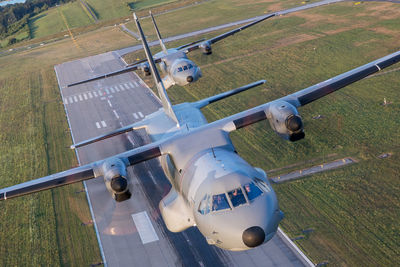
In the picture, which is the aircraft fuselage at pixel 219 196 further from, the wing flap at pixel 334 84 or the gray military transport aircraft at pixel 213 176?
the wing flap at pixel 334 84

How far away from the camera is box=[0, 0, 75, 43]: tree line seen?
127637mm

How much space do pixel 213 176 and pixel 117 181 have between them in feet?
20.4

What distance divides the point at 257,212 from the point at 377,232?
1244 cm

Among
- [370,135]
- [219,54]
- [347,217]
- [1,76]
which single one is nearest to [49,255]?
[347,217]

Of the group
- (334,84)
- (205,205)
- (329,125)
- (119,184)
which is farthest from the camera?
(329,125)

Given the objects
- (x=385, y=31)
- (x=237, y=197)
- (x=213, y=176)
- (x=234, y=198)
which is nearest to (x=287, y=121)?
(x=213, y=176)

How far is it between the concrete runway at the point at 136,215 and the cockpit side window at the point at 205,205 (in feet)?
24.8

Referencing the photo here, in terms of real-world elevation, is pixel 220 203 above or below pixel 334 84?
below

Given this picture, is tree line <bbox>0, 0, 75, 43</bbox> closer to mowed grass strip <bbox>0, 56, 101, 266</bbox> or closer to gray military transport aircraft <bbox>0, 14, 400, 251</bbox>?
mowed grass strip <bbox>0, 56, 101, 266</bbox>

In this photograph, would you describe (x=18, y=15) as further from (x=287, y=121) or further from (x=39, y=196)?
(x=287, y=121)

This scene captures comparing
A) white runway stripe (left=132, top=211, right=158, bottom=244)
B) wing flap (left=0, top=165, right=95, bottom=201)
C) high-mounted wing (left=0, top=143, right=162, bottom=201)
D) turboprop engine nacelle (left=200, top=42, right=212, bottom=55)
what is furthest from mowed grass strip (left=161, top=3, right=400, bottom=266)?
wing flap (left=0, top=165, right=95, bottom=201)

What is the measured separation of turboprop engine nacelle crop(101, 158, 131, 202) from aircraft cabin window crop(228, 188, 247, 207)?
282 inches

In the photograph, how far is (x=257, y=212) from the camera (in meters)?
19.5

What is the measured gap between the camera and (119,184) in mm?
23547
